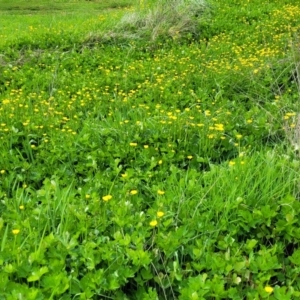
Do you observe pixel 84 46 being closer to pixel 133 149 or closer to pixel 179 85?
pixel 179 85

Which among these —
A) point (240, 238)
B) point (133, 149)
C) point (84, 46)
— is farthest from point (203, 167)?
point (84, 46)

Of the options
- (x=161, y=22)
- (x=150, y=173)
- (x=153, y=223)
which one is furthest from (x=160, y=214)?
(x=161, y=22)

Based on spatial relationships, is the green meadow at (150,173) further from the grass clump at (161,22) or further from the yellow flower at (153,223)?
the grass clump at (161,22)

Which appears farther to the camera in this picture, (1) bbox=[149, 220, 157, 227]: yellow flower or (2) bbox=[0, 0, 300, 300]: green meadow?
(1) bbox=[149, 220, 157, 227]: yellow flower

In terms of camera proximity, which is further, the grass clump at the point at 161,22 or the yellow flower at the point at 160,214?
the grass clump at the point at 161,22

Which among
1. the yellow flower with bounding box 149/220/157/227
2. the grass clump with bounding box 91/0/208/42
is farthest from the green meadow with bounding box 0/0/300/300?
the grass clump with bounding box 91/0/208/42

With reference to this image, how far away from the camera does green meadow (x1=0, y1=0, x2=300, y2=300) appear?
2.23 meters

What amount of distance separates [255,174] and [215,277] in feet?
3.25

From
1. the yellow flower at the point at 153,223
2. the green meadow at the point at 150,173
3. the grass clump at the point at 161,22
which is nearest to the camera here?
the green meadow at the point at 150,173

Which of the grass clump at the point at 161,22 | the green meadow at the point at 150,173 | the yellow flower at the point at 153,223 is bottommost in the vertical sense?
the green meadow at the point at 150,173

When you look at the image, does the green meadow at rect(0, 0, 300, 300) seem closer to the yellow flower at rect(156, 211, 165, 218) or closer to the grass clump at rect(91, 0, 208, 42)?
the yellow flower at rect(156, 211, 165, 218)

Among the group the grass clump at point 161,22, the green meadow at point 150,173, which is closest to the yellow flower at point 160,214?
the green meadow at point 150,173

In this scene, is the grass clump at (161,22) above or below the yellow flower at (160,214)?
above

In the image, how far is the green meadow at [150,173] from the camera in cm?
223
